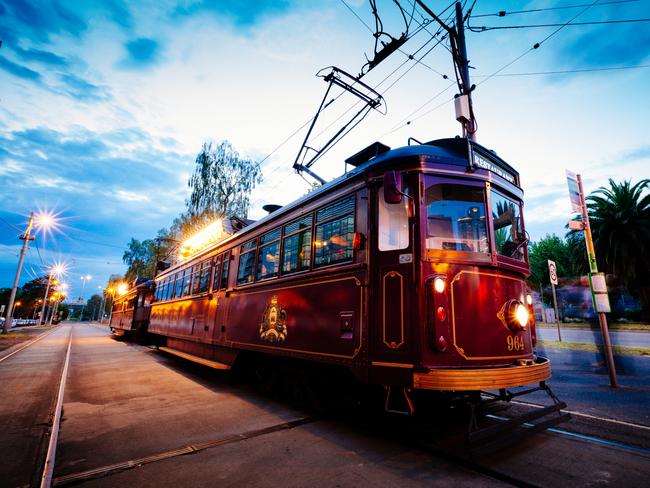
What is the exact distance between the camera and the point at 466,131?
7.16 meters

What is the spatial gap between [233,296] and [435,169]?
4.94 metres

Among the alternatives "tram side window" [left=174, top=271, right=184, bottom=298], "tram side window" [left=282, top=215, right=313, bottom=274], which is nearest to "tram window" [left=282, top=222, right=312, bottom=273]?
"tram side window" [left=282, top=215, right=313, bottom=274]

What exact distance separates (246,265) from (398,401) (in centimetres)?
437

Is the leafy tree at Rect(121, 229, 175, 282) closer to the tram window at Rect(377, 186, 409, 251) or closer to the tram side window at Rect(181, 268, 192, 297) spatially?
the tram side window at Rect(181, 268, 192, 297)

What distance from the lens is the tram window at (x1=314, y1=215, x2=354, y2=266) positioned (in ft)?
14.4

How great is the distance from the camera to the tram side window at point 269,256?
5.84 metres

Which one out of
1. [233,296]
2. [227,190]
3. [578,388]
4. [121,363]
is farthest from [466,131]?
[227,190]

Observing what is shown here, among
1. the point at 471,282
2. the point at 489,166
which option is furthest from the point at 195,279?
the point at 489,166

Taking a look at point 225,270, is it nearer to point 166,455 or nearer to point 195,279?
point 195,279

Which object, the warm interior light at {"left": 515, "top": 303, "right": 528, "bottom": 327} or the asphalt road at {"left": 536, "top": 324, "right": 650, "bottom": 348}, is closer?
the warm interior light at {"left": 515, "top": 303, "right": 528, "bottom": 327}

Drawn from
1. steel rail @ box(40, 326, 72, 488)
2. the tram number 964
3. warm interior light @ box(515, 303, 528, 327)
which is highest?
warm interior light @ box(515, 303, 528, 327)

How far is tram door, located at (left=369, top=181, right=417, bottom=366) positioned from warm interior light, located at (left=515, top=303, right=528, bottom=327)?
133cm

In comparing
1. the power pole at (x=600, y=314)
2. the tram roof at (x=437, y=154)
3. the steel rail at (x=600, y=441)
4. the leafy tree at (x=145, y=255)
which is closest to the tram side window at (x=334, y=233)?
the tram roof at (x=437, y=154)

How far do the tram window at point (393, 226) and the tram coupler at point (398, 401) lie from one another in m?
1.50
